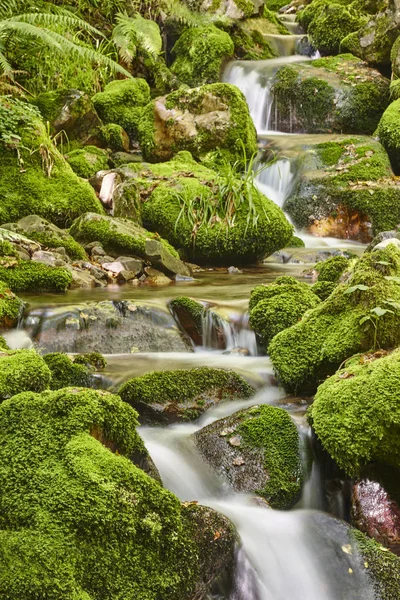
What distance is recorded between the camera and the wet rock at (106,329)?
5332 millimetres

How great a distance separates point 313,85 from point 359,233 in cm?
463

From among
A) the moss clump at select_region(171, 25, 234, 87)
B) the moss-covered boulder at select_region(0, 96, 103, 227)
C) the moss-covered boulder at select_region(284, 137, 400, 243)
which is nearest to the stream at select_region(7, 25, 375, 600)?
the moss-covered boulder at select_region(284, 137, 400, 243)

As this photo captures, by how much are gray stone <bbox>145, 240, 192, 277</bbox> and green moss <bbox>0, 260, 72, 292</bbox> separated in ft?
4.56

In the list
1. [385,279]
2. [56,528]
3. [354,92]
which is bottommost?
[56,528]

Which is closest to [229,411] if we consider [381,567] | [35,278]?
[381,567]

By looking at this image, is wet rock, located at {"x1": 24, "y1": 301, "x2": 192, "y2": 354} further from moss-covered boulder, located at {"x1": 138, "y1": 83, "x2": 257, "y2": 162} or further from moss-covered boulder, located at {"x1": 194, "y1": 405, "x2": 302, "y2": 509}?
moss-covered boulder, located at {"x1": 138, "y1": 83, "x2": 257, "y2": 162}

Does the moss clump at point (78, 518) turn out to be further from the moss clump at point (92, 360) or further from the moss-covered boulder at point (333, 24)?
the moss-covered boulder at point (333, 24)

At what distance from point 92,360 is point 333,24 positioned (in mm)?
14286

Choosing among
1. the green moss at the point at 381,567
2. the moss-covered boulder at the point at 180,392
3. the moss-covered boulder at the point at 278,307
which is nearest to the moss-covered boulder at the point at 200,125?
the moss-covered boulder at the point at 278,307

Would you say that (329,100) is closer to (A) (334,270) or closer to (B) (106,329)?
(A) (334,270)

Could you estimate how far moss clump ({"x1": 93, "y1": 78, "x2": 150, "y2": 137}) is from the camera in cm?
1185

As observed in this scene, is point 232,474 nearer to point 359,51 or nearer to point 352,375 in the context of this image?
point 352,375

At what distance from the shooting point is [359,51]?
14.7 meters

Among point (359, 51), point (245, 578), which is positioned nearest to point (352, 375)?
point (245, 578)
